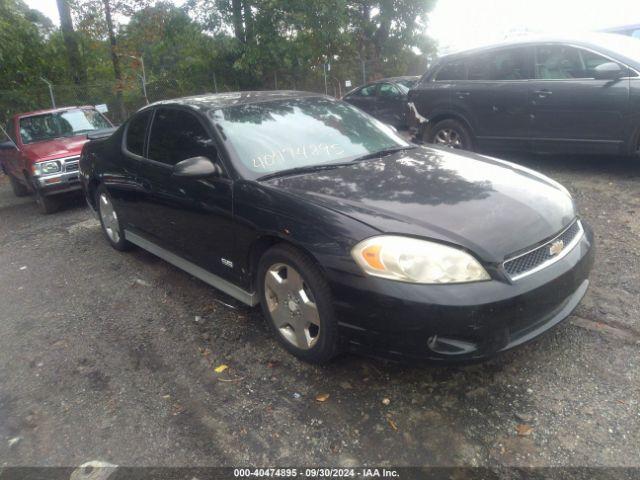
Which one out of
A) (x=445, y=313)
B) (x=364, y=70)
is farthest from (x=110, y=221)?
(x=364, y=70)

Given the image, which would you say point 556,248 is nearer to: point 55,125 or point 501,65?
point 501,65

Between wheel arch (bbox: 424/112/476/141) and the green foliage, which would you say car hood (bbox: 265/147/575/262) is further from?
the green foliage

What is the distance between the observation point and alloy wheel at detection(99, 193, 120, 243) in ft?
17.4

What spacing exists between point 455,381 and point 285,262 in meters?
1.17

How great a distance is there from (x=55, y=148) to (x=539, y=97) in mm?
6872

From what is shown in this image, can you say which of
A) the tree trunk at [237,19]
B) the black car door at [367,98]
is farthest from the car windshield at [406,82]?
the tree trunk at [237,19]

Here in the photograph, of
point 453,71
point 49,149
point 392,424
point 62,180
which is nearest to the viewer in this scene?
point 392,424

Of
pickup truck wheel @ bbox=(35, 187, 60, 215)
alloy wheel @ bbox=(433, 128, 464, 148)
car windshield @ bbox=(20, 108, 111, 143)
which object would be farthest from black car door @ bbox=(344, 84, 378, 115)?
pickup truck wheel @ bbox=(35, 187, 60, 215)

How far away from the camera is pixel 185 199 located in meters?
3.76

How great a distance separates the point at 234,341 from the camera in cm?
348

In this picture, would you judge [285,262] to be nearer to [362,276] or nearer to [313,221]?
[313,221]

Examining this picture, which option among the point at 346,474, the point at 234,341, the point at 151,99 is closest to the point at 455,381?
the point at 346,474

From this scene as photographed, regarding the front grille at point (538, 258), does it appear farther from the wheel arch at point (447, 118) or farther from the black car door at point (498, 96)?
the wheel arch at point (447, 118)

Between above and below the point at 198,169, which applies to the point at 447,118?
below
